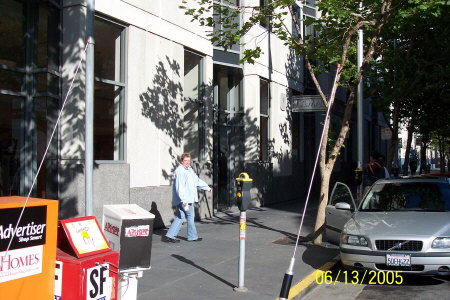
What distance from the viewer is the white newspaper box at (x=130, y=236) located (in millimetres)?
4852

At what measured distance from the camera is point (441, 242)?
6309 millimetres

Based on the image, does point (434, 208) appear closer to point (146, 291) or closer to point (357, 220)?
point (357, 220)

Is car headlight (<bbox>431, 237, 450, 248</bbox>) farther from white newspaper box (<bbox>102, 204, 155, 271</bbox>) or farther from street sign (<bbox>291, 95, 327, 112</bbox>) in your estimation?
street sign (<bbox>291, 95, 327, 112</bbox>)

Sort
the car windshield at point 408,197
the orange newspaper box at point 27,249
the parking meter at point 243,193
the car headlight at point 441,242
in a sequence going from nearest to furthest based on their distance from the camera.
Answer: the orange newspaper box at point 27,249 → the parking meter at point 243,193 → the car headlight at point 441,242 → the car windshield at point 408,197

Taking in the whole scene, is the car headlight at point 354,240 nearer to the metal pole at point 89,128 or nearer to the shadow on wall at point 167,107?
the metal pole at point 89,128

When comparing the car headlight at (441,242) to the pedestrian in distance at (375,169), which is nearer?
the car headlight at (441,242)

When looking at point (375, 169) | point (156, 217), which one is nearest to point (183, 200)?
point (156, 217)

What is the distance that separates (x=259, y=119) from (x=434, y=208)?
8.87 metres

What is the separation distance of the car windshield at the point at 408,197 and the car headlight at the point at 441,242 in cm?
110

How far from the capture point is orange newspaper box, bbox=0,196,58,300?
3.75 m

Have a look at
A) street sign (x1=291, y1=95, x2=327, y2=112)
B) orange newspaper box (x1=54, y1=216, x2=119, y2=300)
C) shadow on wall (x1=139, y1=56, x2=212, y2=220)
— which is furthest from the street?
street sign (x1=291, y1=95, x2=327, y2=112)

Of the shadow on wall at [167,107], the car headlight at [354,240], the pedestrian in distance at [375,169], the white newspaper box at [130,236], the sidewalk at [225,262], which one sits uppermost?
the shadow on wall at [167,107]

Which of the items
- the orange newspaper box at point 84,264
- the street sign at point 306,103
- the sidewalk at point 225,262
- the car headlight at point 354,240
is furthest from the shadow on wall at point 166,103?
the orange newspaper box at point 84,264

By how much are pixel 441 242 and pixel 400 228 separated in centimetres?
54
